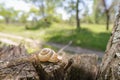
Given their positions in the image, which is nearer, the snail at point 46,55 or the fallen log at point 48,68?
the fallen log at point 48,68

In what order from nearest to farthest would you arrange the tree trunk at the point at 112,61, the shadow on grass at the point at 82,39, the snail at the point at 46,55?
the tree trunk at the point at 112,61 < the snail at the point at 46,55 < the shadow on grass at the point at 82,39

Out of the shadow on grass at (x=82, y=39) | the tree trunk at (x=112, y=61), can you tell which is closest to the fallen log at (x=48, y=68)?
the tree trunk at (x=112, y=61)

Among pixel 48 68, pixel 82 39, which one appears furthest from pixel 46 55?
pixel 82 39

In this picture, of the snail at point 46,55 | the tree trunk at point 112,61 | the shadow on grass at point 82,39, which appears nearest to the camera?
the tree trunk at point 112,61

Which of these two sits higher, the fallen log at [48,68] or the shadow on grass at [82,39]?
the fallen log at [48,68]

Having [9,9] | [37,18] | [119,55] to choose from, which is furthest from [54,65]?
[9,9]

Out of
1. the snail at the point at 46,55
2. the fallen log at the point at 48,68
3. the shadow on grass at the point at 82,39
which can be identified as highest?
the snail at the point at 46,55

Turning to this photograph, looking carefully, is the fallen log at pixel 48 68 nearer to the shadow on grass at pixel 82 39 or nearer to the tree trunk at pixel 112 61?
the tree trunk at pixel 112 61

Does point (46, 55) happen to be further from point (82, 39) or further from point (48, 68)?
point (82, 39)
